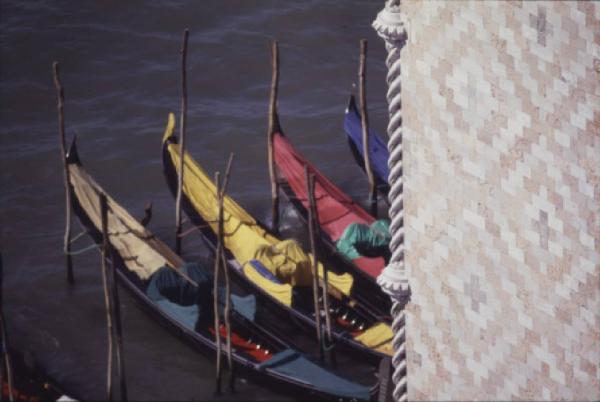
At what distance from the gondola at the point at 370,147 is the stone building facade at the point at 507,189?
1534cm

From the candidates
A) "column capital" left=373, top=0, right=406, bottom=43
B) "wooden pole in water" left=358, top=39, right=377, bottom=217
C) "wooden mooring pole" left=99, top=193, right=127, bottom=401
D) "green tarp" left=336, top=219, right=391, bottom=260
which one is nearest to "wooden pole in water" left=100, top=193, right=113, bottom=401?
"wooden mooring pole" left=99, top=193, right=127, bottom=401

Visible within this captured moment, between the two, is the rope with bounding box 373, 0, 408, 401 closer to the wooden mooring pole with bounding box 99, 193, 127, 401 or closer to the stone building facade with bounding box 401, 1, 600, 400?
the stone building facade with bounding box 401, 1, 600, 400

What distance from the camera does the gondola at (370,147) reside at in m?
22.1

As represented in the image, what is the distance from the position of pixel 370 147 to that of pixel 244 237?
3010mm

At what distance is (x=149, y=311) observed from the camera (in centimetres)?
2005

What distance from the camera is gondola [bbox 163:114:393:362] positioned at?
18891mm

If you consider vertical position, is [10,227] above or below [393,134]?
below

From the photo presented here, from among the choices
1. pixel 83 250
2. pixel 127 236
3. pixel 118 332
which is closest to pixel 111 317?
pixel 118 332

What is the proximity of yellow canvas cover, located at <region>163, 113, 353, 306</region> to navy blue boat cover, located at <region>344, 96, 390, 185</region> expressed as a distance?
7.98ft

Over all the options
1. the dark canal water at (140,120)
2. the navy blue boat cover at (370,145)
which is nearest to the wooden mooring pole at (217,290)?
the dark canal water at (140,120)

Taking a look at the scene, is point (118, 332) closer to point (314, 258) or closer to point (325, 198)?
point (314, 258)

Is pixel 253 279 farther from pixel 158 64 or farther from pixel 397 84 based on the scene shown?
pixel 397 84

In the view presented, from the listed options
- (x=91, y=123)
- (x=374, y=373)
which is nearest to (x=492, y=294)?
(x=374, y=373)

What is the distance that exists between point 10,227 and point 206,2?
8127 mm
